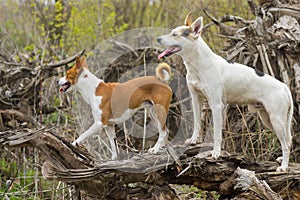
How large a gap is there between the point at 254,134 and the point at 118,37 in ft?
11.1

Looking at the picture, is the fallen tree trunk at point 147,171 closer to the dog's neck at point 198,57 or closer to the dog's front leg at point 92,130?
the dog's front leg at point 92,130

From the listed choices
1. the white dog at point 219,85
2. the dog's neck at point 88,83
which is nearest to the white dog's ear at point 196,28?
the white dog at point 219,85

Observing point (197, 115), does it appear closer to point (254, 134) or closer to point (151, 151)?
point (151, 151)

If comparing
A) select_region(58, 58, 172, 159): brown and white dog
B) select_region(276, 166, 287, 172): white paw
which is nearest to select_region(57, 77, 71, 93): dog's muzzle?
select_region(58, 58, 172, 159): brown and white dog

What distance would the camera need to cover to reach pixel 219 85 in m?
4.12

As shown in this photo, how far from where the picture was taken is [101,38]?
9.86 m

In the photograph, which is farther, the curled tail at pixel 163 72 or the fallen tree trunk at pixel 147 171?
the curled tail at pixel 163 72

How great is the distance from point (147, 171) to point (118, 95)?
2.08 ft

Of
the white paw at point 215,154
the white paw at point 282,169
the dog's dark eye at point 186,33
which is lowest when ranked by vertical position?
the white paw at point 282,169

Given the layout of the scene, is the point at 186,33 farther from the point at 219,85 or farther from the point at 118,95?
the point at 118,95

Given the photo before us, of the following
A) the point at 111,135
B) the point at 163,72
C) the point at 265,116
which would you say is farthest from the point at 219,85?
the point at 111,135

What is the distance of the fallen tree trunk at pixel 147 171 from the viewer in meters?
4.00

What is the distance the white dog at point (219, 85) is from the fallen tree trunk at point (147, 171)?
22 cm

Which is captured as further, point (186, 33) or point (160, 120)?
point (160, 120)
